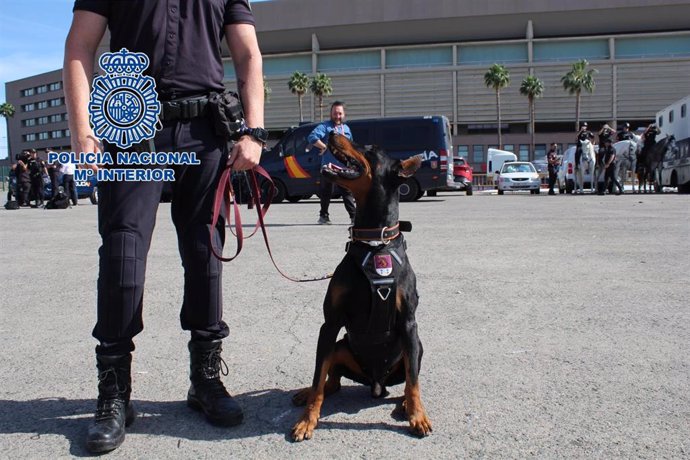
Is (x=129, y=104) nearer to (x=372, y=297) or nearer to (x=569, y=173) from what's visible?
(x=372, y=297)

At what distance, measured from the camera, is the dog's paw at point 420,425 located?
247cm

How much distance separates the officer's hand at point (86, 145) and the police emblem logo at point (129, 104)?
124mm

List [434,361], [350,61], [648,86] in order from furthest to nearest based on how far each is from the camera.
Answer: [350,61] < [648,86] < [434,361]

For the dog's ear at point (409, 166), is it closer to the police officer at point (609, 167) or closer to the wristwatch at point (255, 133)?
the wristwatch at point (255, 133)

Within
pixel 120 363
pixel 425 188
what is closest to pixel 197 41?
pixel 120 363

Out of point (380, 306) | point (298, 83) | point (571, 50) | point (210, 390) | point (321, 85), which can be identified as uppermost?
point (571, 50)

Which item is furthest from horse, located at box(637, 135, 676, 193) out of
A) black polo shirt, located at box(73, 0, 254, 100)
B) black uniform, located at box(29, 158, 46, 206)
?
black polo shirt, located at box(73, 0, 254, 100)

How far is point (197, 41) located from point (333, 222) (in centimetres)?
897

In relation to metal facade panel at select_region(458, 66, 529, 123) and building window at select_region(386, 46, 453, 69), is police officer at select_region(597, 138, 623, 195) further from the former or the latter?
building window at select_region(386, 46, 453, 69)

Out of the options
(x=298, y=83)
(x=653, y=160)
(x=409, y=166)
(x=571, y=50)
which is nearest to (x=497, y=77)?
(x=571, y=50)

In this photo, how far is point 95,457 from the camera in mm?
2305

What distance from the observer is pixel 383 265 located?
258 centimetres

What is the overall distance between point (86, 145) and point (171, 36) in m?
0.60

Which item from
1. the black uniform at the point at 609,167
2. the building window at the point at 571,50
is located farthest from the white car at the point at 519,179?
the building window at the point at 571,50
